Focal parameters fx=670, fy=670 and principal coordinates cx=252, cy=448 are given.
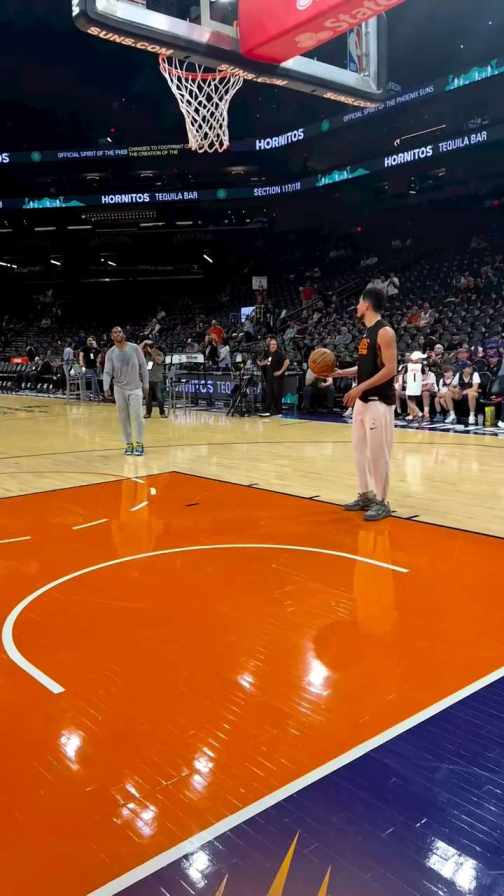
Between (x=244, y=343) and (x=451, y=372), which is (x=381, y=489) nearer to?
(x=451, y=372)

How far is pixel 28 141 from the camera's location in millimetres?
30031

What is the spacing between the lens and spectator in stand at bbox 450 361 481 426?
11656 millimetres

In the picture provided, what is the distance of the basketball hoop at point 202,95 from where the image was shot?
28.9ft

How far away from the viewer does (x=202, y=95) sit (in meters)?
9.38

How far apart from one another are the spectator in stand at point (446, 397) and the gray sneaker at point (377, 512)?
281 inches

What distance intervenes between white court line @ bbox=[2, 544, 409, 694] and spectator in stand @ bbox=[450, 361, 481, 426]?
8.01 metres

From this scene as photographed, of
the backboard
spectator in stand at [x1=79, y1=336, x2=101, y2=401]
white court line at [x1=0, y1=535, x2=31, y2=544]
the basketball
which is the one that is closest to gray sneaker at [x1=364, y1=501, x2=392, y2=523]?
the basketball

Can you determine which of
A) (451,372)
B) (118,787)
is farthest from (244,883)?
(451,372)

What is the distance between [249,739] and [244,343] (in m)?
17.8

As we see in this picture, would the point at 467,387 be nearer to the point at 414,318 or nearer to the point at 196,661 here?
the point at 414,318

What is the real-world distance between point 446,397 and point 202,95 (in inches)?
253

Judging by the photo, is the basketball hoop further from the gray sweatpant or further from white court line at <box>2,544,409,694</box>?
white court line at <box>2,544,409,694</box>

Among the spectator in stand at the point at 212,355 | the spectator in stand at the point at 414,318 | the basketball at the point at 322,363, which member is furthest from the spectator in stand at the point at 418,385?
the basketball at the point at 322,363

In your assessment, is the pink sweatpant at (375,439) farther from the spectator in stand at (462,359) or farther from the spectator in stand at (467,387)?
the spectator in stand at (462,359)
